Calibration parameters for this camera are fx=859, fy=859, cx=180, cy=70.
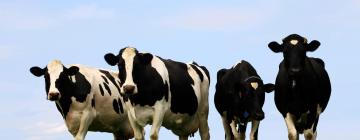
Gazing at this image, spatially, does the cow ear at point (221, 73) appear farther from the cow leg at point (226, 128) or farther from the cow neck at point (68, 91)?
the cow neck at point (68, 91)

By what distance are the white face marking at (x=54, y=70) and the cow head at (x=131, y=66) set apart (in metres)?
2.21

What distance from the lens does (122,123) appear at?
24172mm

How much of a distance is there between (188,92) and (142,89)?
2071 mm

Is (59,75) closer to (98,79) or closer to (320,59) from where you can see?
(98,79)

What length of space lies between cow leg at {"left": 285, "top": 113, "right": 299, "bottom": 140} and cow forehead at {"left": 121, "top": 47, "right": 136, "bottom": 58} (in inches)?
150

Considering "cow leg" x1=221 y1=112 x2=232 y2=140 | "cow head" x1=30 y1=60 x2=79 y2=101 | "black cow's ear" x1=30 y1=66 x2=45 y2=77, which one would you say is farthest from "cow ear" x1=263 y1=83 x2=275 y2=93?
"black cow's ear" x1=30 y1=66 x2=45 y2=77

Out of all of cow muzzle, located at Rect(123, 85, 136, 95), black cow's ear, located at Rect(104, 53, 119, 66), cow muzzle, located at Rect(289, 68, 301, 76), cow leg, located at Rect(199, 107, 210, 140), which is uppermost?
black cow's ear, located at Rect(104, 53, 119, 66)

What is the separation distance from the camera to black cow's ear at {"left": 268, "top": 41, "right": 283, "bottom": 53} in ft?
64.3

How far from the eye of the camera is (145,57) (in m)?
20.1

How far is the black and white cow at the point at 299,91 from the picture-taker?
19.0 m

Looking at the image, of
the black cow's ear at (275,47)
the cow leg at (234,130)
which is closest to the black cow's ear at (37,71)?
the cow leg at (234,130)

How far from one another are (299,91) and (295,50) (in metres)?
1.04

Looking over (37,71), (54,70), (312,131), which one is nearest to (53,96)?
(54,70)

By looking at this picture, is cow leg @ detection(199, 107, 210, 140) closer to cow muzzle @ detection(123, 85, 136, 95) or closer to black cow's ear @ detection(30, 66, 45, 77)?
cow muzzle @ detection(123, 85, 136, 95)
